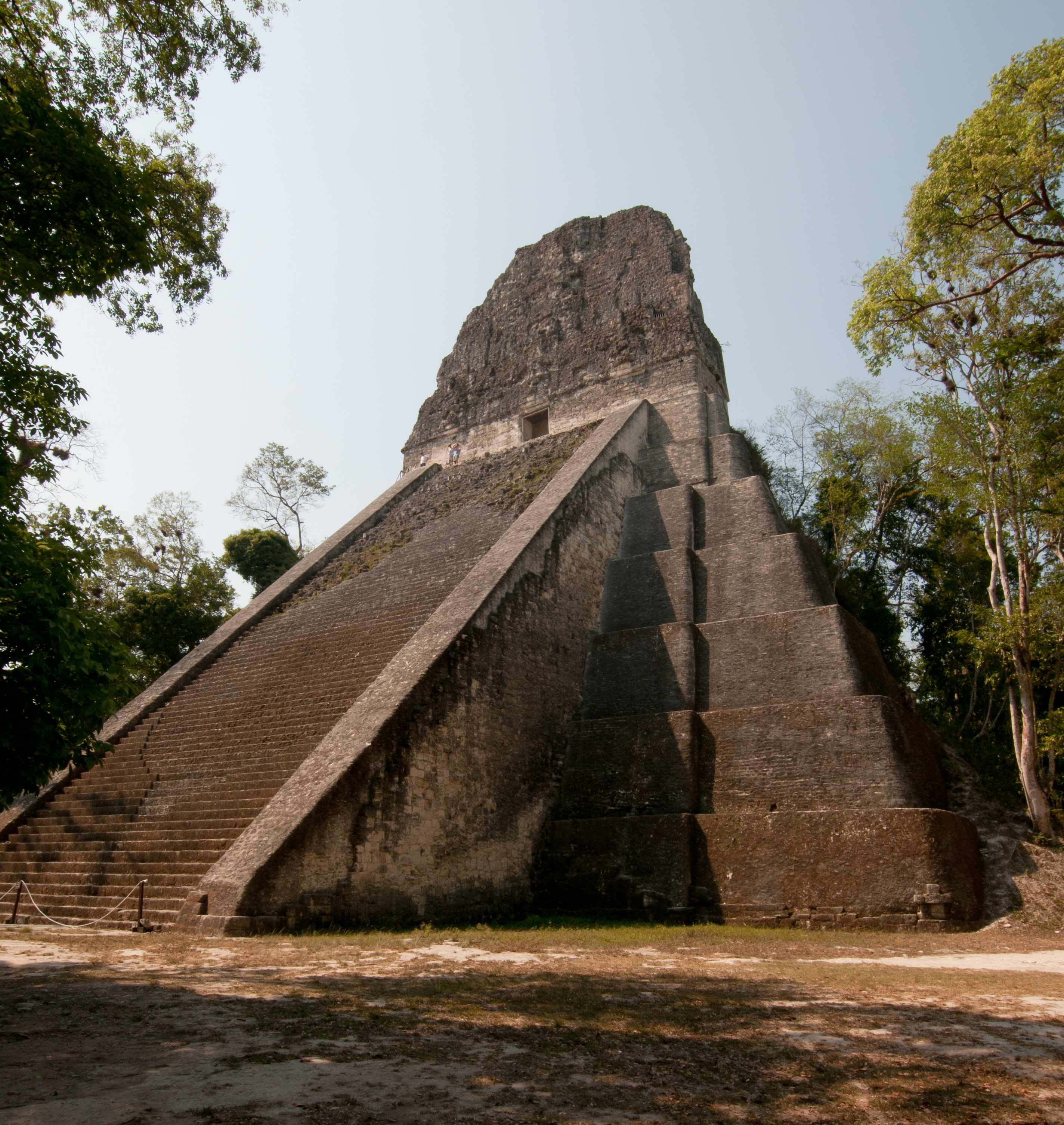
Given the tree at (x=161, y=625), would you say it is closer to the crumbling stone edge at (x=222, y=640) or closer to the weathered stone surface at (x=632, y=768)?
the crumbling stone edge at (x=222, y=640)

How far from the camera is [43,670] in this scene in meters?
3.83

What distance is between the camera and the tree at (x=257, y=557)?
64.4ft

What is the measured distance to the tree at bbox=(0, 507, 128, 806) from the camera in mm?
3787

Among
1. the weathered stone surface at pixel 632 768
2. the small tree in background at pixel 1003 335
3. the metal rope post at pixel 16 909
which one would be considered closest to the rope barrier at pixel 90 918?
the metal rope post at pixel 16 909

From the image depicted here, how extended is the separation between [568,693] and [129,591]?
12111mm

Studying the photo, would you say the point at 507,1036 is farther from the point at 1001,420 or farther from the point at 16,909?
the point at 1001,420

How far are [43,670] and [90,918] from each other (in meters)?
4.70

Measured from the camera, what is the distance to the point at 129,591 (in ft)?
58.7

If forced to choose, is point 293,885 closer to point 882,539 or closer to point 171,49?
point 171,49

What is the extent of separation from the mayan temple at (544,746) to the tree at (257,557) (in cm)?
550

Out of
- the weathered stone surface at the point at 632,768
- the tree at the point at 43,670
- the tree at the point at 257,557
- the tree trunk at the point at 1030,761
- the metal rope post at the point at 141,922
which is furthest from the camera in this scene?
the tree at the point at 257,557

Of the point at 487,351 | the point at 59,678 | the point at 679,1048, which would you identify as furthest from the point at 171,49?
the point at 487,351

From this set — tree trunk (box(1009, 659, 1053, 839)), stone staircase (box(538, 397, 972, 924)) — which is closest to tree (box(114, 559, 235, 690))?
stone staircase (box(538, 397, 972, 924))

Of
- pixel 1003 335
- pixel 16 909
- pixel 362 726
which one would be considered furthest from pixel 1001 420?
pixel 16 909
